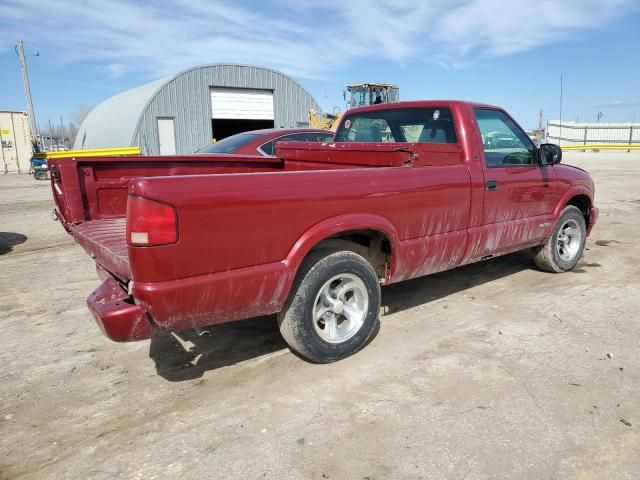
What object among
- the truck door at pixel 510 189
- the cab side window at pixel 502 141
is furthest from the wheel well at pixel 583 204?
the cab side window at pixel 502 141

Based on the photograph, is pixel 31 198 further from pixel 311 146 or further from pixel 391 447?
pixel 391 447

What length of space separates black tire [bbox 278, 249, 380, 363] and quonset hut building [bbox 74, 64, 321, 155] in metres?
21.6

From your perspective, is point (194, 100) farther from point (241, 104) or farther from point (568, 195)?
point (568, 195)

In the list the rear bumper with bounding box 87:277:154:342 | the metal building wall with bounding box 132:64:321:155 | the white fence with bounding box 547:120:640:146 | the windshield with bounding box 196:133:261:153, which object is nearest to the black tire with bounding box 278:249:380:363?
the rear bumper with bounding box 87:277:154:342

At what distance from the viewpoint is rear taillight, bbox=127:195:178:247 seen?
2475 millimetres

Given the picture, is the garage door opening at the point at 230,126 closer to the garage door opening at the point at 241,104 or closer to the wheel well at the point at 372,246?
the garage door opening at the point at 241,104

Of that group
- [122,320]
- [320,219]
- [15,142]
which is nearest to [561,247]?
[320,219]

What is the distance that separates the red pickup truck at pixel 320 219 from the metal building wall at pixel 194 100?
1963 centimetres

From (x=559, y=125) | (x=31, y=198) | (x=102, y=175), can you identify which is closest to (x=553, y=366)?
(x=102, y=175)

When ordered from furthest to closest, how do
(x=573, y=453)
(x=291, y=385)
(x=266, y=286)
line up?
(x=291, y=385), (x=266, y=286), (x=573, y=453)

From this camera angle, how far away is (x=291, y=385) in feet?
10.2

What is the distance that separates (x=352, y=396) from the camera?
2.95 m

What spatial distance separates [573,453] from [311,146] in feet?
11.0

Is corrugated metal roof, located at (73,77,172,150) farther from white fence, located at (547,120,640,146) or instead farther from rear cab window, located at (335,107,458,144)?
white fence, located at (547,120,640,146)
